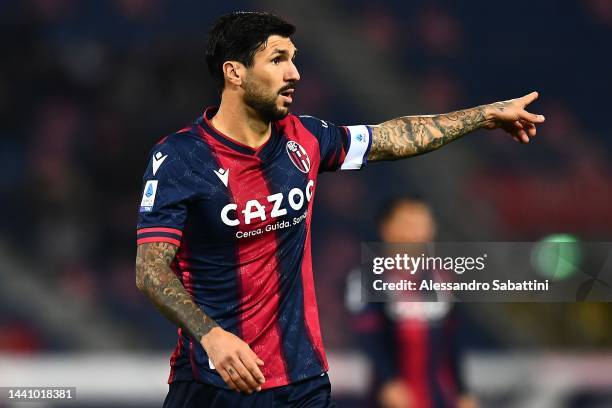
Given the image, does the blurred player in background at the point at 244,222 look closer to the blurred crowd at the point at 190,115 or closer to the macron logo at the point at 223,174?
the macron logo at the point at 223,174

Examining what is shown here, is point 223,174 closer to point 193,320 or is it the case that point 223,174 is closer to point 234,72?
point 234,72

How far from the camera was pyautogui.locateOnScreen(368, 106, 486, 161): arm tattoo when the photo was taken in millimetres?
3646

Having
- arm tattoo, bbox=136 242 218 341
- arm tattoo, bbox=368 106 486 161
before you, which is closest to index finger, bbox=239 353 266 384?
arm tattoo, bbox=136 242 218 341

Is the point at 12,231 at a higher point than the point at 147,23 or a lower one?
lower

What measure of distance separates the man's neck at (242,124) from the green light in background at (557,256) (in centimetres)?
350

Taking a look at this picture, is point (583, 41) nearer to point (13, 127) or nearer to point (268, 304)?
point (13, 127)

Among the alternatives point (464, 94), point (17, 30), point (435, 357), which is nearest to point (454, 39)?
point (464, 94)

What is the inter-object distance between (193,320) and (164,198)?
427mm

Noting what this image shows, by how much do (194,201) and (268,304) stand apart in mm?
395

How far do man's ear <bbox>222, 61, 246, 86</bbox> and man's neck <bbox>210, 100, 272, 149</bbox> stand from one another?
8 cm

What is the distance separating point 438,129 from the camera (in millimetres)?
3680

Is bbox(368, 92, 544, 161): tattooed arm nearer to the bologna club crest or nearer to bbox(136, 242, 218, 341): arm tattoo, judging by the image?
the bologna club crest

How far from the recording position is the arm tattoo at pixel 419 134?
3646 millimetres

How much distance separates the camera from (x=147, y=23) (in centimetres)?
916
